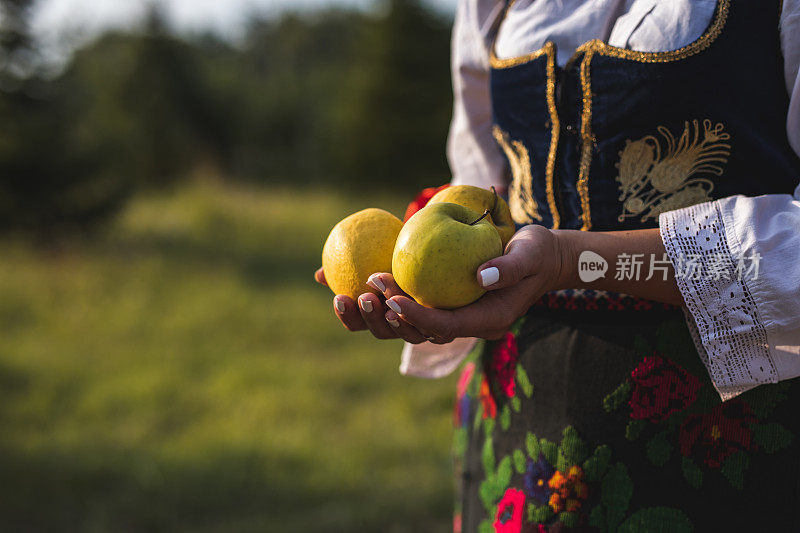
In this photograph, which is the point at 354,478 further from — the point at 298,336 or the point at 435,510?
the point at 298,336

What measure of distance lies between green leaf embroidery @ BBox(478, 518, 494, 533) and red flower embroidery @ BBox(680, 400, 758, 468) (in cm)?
47

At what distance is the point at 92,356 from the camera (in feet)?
18.9

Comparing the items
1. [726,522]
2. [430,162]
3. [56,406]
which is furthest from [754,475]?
[430,162]

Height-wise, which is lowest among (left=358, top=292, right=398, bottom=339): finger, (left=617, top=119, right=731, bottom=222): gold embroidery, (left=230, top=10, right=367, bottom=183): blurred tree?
(left=358, top=292, right=398, bottom=339): finger

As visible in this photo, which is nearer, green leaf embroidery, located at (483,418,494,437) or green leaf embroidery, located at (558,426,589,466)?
green leaf embroidery, located at (558,426,589,466)

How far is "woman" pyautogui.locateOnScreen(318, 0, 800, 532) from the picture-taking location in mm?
1101

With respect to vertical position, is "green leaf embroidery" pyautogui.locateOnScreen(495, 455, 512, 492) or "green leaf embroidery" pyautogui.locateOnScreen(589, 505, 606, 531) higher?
"green leaf embroidery" pyautogui.locateOnScreen(495, 455, 512, 492)

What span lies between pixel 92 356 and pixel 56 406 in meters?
1.02

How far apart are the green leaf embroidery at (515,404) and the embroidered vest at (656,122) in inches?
15.2

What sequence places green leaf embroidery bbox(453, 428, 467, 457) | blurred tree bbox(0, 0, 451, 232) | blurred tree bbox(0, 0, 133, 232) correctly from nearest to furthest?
green leaf embroidery bbox(453, 428, 467, 457), blurred tree bbox(0, 0, 133, 232), blurred tree bbox(0, 0, 451, 232)

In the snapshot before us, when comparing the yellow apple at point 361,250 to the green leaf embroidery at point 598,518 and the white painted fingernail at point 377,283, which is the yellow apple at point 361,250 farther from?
the green leaf embroidery at point 598,518

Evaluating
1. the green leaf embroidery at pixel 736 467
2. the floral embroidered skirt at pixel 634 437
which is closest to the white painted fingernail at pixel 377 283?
the floral embroidered skirt at pixel 634 437

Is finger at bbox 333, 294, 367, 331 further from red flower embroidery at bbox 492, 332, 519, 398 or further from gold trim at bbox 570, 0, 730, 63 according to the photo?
gold trim at bbox 570, 0, 730, 63

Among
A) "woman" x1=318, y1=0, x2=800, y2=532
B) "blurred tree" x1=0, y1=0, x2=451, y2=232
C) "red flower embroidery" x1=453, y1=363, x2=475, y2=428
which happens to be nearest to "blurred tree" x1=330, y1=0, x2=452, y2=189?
"blurred tree" x1=0, y1=0, x2=451, y2=232
